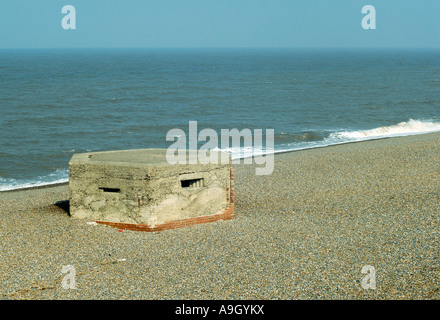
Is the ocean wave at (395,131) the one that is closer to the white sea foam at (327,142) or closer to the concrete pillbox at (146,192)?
the white sea foam at (327,142)

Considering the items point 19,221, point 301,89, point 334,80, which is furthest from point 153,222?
point 334,80

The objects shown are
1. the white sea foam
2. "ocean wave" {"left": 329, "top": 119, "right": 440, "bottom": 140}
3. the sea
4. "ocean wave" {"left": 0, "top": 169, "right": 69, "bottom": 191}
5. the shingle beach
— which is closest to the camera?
the shingle beach

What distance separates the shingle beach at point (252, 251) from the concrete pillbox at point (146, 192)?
330 millimetres

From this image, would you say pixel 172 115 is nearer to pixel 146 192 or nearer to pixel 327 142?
pixel 327 142

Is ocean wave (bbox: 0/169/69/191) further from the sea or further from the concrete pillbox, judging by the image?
the concrete pillbox

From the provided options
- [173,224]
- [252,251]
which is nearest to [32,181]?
[173,224]

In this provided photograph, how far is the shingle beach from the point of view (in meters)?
9.20

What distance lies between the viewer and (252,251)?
1093 centimetres

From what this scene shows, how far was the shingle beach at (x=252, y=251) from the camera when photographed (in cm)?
920

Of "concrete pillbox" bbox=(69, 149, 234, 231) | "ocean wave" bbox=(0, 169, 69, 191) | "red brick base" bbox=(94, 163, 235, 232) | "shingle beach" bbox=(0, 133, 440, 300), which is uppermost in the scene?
"concrete pillbox" bbox=(69, 149, 234, 231)

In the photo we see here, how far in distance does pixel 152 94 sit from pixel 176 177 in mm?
44646

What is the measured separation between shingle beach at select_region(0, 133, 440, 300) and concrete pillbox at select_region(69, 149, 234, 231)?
330 mm

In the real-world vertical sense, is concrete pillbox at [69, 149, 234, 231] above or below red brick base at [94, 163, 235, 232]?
above

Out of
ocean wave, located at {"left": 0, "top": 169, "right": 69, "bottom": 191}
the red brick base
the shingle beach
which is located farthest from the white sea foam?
the red brick base
